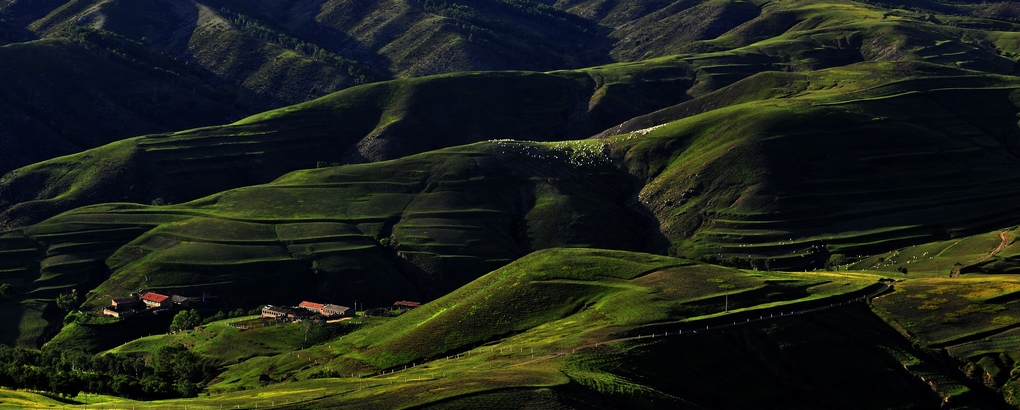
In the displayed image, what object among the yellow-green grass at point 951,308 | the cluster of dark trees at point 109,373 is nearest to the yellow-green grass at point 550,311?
the cluster of dark trees at point 109,373

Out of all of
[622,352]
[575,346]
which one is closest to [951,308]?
[622,352]

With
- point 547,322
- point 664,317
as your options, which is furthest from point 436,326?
point 664,317

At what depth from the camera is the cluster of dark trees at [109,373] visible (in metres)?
141

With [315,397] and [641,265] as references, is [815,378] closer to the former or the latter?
[641,265]

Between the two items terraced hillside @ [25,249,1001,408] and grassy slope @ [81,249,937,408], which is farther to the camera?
terraced hillside @ [25,249,1001,408]

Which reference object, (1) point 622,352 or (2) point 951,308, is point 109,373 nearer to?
(1) point 622,352

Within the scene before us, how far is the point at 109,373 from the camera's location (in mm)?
163000

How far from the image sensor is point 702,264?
196375mm

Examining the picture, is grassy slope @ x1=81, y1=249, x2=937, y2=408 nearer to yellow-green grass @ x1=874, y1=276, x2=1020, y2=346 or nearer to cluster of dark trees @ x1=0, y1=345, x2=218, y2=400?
yellow-green grass @ x1=874, y1=276, x2=1020, y2=346

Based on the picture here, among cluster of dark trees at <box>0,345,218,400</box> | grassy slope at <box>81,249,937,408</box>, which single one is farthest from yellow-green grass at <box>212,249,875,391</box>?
cluster of dark trees at <box>0,345,218,400</box>

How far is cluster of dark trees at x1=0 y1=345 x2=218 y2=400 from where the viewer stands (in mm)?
141375

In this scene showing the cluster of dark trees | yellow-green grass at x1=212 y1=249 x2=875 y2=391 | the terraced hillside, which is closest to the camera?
the terraced hillside

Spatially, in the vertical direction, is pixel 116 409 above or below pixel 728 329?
above

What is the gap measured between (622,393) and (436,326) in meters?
49.2
